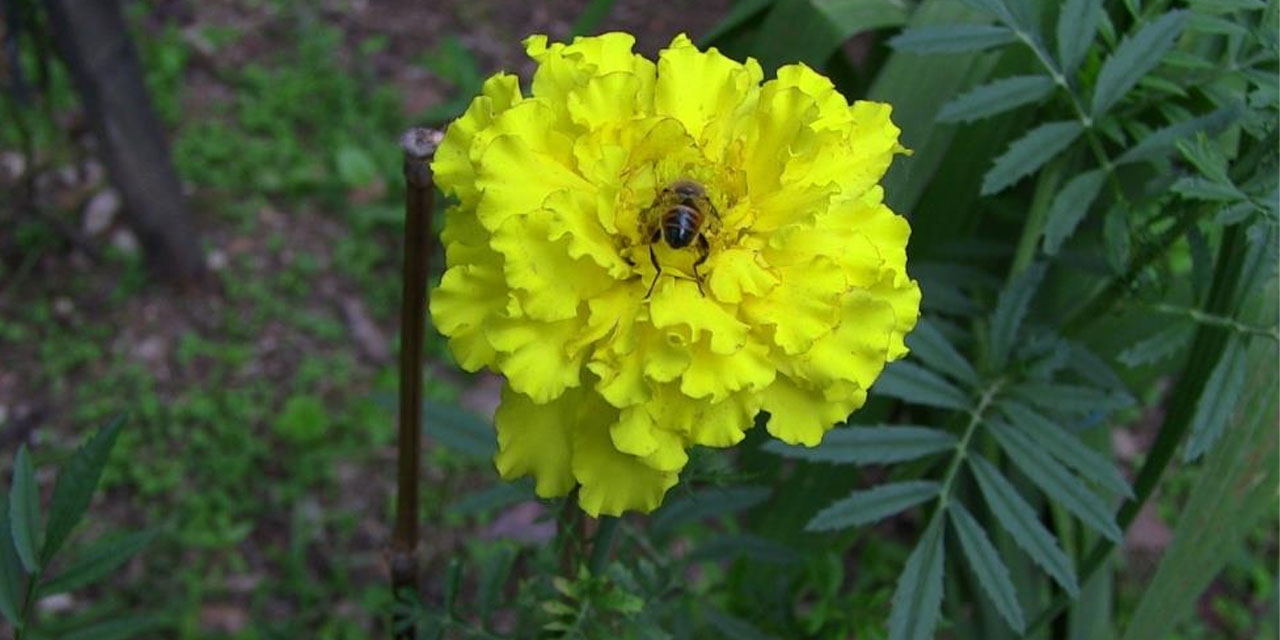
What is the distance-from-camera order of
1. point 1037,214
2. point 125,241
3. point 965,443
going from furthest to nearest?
point 125,241, point 1037,214, point 965,443

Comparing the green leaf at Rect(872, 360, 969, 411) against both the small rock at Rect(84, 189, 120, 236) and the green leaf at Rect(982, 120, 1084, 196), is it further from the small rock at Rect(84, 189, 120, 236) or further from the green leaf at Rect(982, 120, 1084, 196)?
the small rock at Rect(84, 189, 120, 236)

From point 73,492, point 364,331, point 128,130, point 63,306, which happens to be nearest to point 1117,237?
point 73,492

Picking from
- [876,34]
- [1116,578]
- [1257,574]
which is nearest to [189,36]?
[876,34]

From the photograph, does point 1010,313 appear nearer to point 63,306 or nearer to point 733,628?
point 733,628

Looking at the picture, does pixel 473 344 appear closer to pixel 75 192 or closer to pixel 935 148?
pixel 935 148

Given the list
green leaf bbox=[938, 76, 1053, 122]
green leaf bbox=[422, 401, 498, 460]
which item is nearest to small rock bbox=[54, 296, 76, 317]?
green leaf bbox=[422, 401, 498, 460]

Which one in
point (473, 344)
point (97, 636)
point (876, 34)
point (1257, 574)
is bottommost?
point (1257, 574)

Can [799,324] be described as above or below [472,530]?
above
